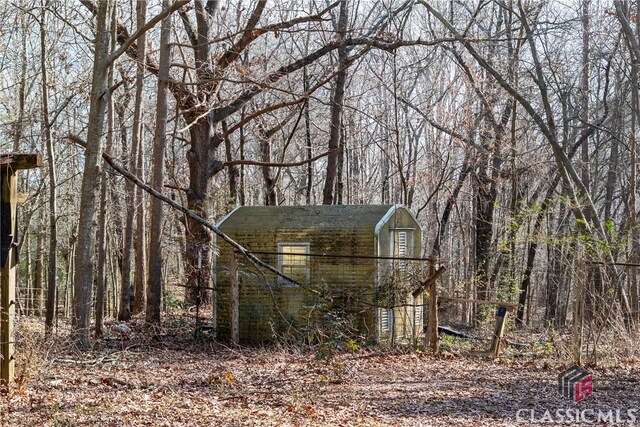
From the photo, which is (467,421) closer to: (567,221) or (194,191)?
(194,191)

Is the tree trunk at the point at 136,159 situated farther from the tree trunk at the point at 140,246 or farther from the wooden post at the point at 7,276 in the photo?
the wooden post at the point at 7,276

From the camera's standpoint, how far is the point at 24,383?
27.0 ft

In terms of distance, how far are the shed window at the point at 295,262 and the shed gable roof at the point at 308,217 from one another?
0.46m

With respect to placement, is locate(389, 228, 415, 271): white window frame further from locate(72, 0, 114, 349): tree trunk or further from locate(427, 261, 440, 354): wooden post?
locate(72, 0, 114, 349): tree trunk

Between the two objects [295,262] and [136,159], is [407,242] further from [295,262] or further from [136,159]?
[136,159]

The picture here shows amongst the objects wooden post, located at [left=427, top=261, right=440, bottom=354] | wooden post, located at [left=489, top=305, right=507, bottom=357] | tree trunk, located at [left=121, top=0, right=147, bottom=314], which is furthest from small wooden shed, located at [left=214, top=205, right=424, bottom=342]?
tree trunk, located at [left=121, top=0, right=147, bottom=314]

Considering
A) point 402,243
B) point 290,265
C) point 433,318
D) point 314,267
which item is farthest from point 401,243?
point 433,318

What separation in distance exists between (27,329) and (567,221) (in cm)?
2618

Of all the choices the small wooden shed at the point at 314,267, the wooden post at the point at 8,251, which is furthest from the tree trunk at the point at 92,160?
the small wooden shed at the point at 314,267

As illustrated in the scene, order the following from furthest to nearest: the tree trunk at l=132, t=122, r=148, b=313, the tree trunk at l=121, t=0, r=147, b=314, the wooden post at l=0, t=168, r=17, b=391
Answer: the tree trunk at l=132, t=122, r=148, b=313, the tree trunk at l=121, t=0, r=147, b=314, the wooden post at l=0, t=168, r=17, b=391

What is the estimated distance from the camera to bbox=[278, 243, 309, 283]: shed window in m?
16.2

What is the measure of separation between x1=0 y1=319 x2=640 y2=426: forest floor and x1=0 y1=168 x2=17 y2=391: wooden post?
0.88 ft

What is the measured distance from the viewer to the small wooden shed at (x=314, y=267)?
15.4 meters

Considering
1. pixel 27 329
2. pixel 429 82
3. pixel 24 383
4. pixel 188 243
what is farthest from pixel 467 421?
pixel 429 82
